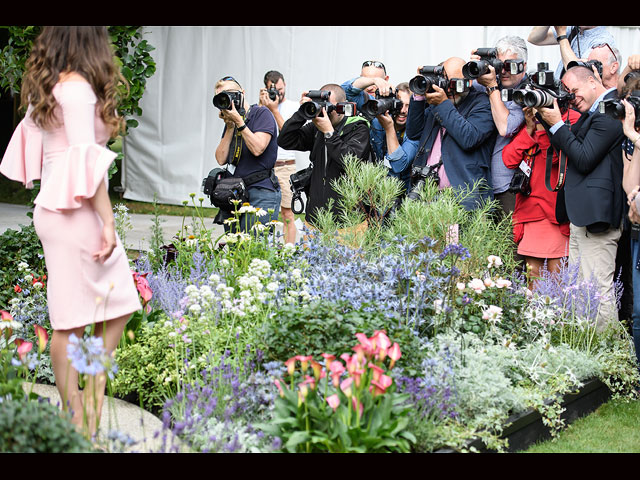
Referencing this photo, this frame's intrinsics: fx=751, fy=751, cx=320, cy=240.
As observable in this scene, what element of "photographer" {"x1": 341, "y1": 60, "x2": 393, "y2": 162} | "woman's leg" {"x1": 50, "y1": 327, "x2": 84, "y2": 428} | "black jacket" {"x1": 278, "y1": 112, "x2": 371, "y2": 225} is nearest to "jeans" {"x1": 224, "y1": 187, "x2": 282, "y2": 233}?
"black jacket" {"x1": 278, "y1": 112, "x2": 371, "y2": 225}

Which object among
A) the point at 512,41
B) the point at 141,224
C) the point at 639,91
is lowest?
the point at 141,224

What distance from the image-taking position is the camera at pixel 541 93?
466 centimetres

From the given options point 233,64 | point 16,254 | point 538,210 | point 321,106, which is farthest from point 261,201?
point 233,64

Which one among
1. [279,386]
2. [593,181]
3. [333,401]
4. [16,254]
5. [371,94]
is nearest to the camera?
[333,401]

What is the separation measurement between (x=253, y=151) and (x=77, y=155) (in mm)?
2761

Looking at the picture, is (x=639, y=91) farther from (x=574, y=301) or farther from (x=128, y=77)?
(x=128, y=77)

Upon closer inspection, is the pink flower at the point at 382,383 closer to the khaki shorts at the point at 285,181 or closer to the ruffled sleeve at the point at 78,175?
the ruffled sleeve at the point at 78,175

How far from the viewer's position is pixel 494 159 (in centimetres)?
527

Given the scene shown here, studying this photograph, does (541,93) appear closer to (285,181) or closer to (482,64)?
(482,64)

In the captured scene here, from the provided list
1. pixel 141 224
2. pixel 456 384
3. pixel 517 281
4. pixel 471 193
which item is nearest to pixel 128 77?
pixel 471 193

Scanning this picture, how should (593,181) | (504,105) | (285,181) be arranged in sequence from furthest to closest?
(285,181) < (504,105) < (593,181)

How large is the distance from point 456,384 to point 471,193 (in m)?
1.90

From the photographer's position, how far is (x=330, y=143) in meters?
5.39

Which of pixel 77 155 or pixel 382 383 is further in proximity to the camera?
pixel 77 155
